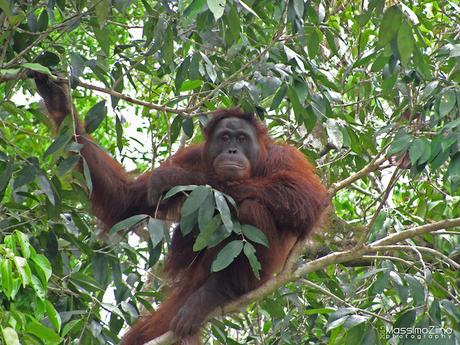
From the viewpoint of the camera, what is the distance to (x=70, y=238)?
4.30 meters

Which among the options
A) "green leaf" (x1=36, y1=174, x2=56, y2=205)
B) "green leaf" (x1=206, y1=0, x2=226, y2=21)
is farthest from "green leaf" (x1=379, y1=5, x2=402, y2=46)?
"green leaf" (x1=36, y1=174, x2=56, y2=205)

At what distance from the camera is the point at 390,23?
11.4 ft

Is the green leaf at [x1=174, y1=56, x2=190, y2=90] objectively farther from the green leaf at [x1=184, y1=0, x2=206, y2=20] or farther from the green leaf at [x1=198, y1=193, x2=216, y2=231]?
the green leaf at [x1=184, y1=0, x2=206, y2=20]

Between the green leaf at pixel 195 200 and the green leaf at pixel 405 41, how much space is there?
3.37ft

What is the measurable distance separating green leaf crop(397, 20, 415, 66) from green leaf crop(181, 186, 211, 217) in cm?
103


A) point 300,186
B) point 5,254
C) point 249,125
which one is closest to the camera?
point 5,254

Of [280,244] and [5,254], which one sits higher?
[5,254]

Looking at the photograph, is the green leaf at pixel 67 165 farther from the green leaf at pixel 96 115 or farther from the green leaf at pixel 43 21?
the green leaf at pixel 43 21

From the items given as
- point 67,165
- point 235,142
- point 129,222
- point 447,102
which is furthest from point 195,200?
point 235,142

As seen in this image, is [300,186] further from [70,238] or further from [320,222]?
[70,238]

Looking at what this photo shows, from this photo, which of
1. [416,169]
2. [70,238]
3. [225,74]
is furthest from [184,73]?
[416,169]

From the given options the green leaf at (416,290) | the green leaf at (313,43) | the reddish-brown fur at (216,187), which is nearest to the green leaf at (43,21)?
the reddish-brown fur at (216,187)

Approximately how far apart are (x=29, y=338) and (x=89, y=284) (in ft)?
3.77

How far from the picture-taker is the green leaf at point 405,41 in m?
3.45
